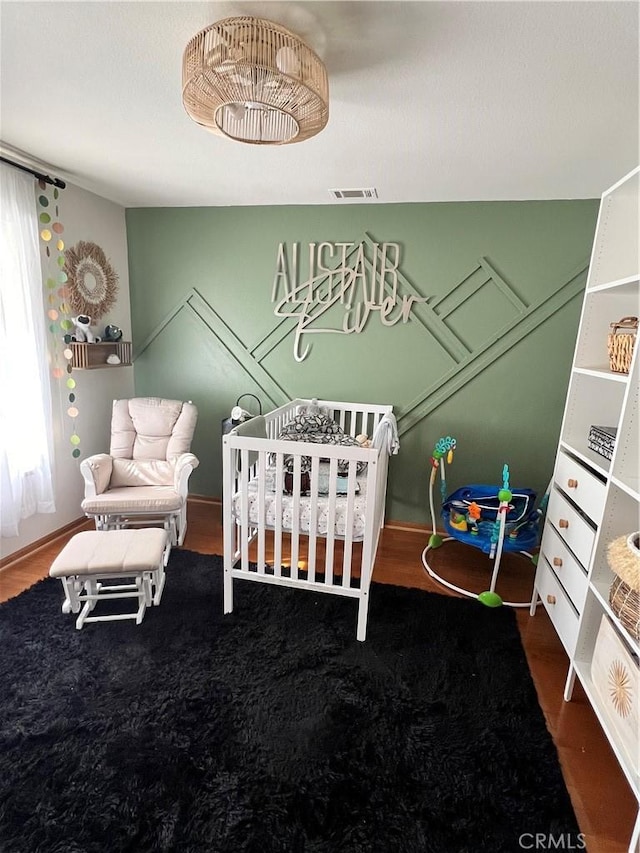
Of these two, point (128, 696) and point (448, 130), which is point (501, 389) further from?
point (128, 696)

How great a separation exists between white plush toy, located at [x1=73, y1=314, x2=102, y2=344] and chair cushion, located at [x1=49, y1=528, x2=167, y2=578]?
4.69 ft

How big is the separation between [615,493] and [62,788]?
2172 millimetres

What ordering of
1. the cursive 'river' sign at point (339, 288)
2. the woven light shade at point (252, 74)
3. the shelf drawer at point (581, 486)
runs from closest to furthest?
1. the woven light shade at point (252, 74)
2. the shelf drawer at point (581, 486)
3. the cursive 'river' sign at point (339, 288)

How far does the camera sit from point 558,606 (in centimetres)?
203

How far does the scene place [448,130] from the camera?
188 centimetres

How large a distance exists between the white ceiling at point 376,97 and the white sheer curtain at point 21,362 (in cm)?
36

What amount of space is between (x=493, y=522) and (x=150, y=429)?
2.42 meters

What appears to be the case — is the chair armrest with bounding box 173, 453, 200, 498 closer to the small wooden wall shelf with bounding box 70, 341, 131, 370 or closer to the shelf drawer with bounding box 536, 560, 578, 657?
the small wooden wall shelf with bounding box 70, 341, 131, 370

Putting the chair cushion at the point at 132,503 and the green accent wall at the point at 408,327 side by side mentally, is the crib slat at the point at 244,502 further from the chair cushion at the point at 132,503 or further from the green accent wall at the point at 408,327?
the green accent wall at the point at 408,327

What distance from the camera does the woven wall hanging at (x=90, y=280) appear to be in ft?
9.76

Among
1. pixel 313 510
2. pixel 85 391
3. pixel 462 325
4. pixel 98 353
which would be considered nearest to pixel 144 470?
pixel 85 391

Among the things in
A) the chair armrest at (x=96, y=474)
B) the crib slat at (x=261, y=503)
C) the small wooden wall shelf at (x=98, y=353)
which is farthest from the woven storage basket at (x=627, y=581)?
the small wooden wall shelf at (x=98, y=353)

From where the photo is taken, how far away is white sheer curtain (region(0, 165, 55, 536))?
247cm

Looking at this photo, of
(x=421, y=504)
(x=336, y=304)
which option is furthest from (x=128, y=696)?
(x=336, y=304)
